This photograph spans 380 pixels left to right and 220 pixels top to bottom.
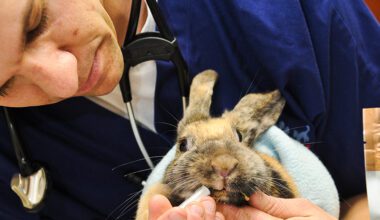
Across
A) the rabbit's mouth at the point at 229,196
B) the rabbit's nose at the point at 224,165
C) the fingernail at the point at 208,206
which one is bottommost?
the rabbit's mouth at the point at 229,196

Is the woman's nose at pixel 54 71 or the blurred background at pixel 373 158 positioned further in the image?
the woman's nose at pixel 54 71

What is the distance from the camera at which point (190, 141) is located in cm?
95

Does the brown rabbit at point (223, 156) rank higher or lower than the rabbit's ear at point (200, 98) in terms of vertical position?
lower

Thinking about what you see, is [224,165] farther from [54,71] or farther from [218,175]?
[54,71]

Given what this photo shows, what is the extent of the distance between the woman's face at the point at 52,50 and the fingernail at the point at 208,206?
0.34 meters

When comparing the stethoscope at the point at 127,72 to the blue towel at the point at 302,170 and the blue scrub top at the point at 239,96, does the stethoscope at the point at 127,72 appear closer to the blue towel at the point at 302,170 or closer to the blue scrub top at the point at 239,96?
the blue scrub top at the point at 239,96

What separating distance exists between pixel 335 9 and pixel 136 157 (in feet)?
2.09

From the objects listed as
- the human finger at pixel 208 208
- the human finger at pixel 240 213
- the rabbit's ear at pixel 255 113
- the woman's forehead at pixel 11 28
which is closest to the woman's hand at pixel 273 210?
the human finger at pixel 240 213

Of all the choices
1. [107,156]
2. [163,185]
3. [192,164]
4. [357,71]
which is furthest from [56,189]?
[357,71]

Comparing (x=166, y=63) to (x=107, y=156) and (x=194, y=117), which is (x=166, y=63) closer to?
(x=194, y=117)

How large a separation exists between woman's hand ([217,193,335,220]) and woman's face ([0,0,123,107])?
0.39 metres

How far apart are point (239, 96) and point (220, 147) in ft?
0.92

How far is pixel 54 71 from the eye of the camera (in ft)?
2.55

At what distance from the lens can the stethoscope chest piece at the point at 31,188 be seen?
1.00 meters
